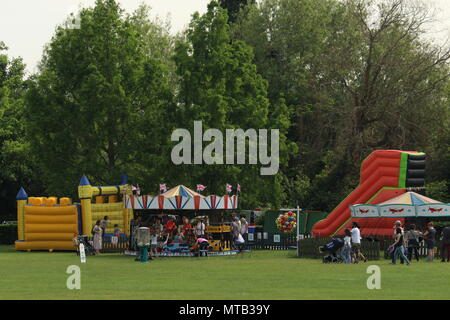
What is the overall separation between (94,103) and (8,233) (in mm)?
11531

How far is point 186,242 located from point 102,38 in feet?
58.1

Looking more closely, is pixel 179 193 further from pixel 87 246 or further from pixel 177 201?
pixel 87 246

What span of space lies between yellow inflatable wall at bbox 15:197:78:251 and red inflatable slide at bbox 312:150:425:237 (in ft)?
45.0

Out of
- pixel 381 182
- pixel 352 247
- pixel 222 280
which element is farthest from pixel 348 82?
pixel 222 280

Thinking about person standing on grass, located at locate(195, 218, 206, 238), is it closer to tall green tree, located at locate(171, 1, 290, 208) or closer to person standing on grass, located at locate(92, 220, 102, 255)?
person standing on grass, located at locate(92, 220, 102, 255)

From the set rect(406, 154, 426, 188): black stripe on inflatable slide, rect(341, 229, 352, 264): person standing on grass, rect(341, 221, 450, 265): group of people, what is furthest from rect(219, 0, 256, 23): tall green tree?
rect(341, 229, 352, 264): person standing on grass

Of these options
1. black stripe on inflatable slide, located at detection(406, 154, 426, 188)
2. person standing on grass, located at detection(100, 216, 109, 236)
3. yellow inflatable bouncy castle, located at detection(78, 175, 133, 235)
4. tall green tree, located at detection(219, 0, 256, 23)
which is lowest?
person standing on grass, located at detection(100, 216, 109, 236)

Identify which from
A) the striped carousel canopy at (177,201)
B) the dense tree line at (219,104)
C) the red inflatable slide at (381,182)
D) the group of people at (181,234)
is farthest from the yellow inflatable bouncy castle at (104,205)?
the red inflatable slide at (381,182)

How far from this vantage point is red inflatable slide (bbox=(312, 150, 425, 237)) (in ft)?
140

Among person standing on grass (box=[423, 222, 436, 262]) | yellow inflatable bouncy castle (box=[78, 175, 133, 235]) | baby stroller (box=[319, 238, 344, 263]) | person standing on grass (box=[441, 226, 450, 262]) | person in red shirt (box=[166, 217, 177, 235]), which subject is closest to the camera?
baby stroller (box=[319, 238, 344, 263])

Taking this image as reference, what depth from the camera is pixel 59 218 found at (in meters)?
47.5

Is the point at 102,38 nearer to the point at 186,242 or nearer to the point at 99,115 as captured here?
the point at 99,115

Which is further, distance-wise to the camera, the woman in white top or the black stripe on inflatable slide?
the black stripe on inflatable slide
